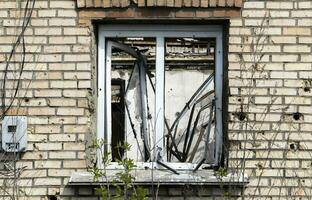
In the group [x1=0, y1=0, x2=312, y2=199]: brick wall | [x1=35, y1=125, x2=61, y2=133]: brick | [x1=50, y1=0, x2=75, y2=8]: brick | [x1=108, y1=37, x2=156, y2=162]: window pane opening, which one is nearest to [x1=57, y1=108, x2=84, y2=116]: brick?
[x1=0, y1=0, x2=312, y2=199]: brick wall

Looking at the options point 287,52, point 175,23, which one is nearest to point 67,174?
point 175,23

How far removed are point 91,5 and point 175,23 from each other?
72 centimetres

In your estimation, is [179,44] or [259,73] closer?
[259,73]

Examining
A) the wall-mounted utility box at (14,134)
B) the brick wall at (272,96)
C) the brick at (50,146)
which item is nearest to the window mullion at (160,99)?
the brick wall at (272,96)

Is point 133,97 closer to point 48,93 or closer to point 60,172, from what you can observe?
point 48,93

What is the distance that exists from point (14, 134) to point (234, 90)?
180 cm

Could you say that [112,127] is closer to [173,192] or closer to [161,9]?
[173,192]

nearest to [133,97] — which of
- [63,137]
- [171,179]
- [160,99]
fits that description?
[160,99]

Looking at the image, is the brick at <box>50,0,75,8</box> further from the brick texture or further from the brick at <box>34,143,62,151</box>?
the brick at <box>34,143,62,151</box>

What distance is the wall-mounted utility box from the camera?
4523mm

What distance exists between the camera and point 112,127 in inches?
190

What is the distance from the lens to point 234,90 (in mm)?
4551

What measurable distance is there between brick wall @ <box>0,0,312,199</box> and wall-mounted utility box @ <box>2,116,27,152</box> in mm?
58

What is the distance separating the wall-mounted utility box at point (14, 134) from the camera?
178 inches
